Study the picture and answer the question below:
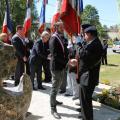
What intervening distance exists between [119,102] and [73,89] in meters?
1.28

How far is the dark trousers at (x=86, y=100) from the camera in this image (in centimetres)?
764

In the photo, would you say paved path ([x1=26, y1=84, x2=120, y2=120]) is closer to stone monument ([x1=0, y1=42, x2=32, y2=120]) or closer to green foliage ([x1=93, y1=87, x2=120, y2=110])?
green foliage ([x1=93, y1=87, x2=120, y2=110])

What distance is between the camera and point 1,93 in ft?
20.4

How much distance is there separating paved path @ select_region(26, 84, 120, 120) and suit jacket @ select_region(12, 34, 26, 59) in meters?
1.66

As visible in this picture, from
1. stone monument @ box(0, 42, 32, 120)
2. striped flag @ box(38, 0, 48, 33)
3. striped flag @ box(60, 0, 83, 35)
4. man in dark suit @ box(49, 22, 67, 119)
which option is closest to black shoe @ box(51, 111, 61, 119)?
man in dark suit @ box(49, 22, 67, 119)

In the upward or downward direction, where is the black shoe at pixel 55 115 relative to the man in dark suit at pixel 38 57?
downward

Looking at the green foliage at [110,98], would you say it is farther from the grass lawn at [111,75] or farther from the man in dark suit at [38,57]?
the grass lawn at [111,75]

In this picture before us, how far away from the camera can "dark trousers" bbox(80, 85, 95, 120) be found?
7641 millimetres

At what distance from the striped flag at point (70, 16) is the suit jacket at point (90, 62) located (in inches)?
64.6

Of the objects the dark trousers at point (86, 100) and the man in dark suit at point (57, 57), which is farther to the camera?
the man in dark suit at point (57, 57)

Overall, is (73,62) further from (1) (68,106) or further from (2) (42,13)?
(2) (42,13)

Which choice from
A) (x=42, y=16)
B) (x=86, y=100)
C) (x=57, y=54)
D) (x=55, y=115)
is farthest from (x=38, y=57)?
(x=42, y=16)

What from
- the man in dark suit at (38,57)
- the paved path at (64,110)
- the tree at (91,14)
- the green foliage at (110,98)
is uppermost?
the tree at (91,14)

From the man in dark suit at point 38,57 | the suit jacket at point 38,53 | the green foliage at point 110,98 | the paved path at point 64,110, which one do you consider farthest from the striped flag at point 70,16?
the suit jacket at point 38,53
